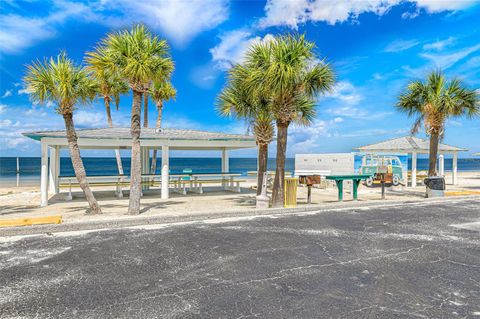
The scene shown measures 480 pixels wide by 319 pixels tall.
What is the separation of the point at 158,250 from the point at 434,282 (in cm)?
480

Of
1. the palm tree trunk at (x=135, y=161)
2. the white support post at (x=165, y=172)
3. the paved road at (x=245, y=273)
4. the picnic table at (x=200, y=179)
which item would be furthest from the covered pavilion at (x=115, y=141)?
the paved road at (x=245, y=273)

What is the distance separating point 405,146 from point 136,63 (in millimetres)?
21806

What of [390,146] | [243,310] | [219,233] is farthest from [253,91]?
[390,146]

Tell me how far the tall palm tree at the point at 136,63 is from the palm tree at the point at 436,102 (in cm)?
1176

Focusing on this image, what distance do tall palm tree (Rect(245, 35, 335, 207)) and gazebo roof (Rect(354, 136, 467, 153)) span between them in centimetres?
1527

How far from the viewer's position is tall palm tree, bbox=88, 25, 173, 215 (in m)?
9.68

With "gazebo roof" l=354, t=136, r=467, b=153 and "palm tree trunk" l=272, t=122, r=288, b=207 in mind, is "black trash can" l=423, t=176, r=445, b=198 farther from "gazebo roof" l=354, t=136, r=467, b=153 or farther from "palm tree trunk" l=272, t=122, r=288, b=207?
"gazebo roof" l=354, t=136, r=467, b=153

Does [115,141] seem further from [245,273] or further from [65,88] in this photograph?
[245,273]

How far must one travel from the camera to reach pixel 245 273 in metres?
5.32

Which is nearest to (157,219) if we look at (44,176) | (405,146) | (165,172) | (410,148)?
(165,172)

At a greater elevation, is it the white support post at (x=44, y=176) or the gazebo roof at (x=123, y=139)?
the gazebo roof at (x=123, y=139)

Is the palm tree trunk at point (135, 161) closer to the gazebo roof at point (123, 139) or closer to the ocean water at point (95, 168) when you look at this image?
the gazebo roof at point (123, 139)

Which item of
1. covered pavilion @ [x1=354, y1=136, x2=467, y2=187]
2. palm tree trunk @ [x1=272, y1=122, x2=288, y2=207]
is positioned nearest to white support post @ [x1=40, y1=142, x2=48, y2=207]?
palm tree trunk @ [x1=272, y1=122, x2=288, y2=207]

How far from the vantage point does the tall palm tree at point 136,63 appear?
9.68 m
